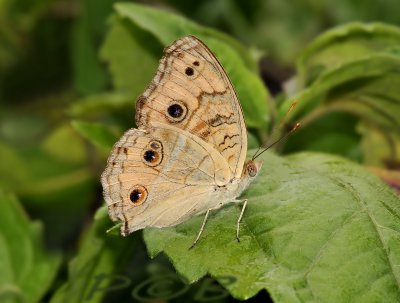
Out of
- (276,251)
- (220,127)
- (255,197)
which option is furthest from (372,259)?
(220,127)

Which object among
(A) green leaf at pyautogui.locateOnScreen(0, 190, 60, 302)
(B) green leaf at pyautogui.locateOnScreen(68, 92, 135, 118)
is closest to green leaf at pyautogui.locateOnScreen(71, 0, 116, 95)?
(B) green leaf at pyautogui.locateOnScreen(68, 92, 135, 118)

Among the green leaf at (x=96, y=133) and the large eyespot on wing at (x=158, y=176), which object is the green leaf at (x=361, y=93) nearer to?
the large eyespot on wing at (x=158, y=176)

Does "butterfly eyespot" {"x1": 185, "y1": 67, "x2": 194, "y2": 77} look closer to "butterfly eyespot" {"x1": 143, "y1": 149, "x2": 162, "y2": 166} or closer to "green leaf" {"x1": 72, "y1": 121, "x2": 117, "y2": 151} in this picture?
"butterfly eyespot" {"x1": 143, "y1": 149, "x2": 162, "y2": 166}

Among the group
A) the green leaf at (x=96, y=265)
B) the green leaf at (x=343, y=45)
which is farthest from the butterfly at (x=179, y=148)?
the green leaf at (x=343, y=45)

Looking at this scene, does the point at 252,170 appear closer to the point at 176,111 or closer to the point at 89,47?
the point at 176,111

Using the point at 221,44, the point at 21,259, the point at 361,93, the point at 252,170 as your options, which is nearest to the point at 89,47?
the point at 21,259

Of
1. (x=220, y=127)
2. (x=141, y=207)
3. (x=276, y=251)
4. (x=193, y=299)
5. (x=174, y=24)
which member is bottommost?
(x=193, y=299)

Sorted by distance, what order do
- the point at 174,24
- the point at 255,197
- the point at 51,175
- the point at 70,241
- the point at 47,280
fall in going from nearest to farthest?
1. the point at 255,197
2. the point at 174,24
3. the point at 47,280
4. the point at 70,241
5. the point at 51,175

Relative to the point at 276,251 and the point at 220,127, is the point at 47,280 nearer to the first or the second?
the point at 220,127
